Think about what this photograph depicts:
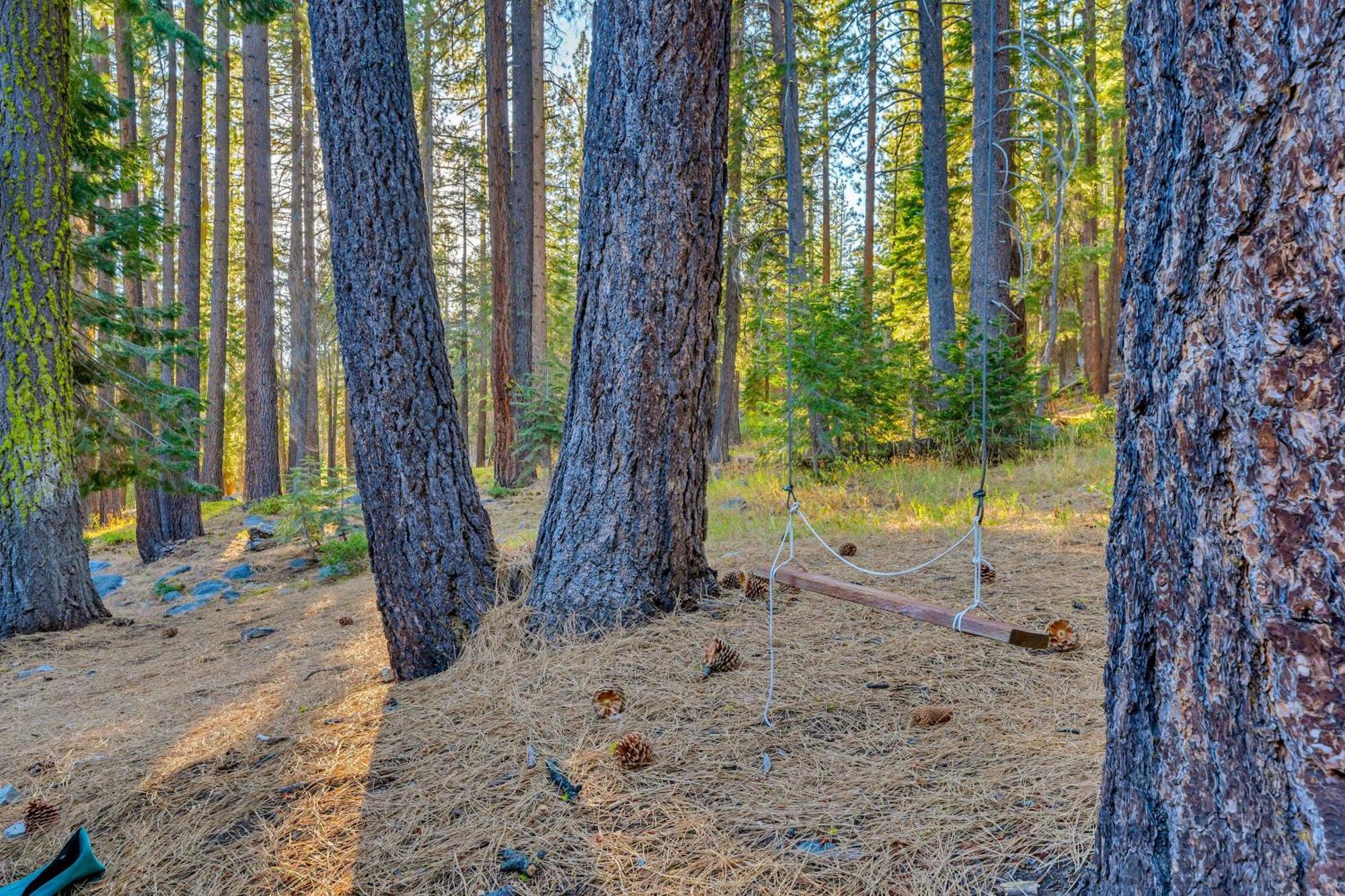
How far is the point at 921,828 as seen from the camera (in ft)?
5.22

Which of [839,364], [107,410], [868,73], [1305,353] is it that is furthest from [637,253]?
[868,73]

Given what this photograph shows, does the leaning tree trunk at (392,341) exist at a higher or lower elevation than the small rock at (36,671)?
higher

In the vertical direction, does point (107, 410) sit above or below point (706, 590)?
above

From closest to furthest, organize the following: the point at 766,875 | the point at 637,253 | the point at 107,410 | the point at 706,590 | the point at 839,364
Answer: the point at 766,875
the point at 637,253
the point at 706,590
the point at 107,410
the point at 839,364

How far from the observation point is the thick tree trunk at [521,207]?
8961 millimetres

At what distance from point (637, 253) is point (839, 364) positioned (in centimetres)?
407

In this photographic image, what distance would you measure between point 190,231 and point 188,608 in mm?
4841

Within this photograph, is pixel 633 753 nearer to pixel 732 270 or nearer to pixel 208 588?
pixel 208 588

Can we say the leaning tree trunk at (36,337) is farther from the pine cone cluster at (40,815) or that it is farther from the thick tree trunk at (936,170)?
the thick tree trunk at (936,170)

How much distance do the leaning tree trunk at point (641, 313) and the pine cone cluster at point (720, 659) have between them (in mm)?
500

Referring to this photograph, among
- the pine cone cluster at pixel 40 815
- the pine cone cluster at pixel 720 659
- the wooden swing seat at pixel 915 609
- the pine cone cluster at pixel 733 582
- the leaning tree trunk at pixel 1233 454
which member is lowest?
the pine cone cluster at pixel 40 815

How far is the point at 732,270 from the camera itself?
1180cm

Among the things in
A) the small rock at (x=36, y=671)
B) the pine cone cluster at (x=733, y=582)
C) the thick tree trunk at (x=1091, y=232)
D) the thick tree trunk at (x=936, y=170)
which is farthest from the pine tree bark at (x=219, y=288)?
the thick tree trunk at (x=1091, y=232)

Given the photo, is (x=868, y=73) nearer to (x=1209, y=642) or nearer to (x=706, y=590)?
(x=706, y=590)
